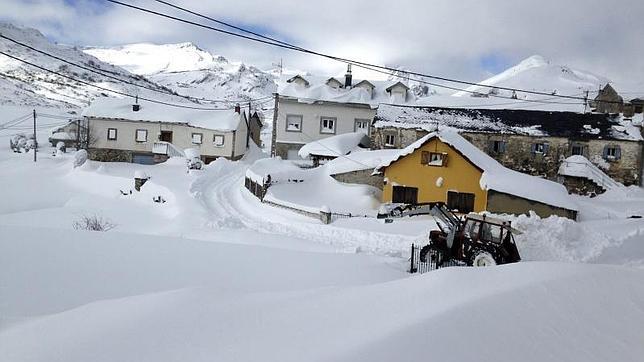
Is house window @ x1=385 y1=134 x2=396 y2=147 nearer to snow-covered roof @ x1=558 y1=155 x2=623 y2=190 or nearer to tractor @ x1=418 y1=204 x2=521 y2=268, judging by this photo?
snow-covered roof @ x1=558 y1=155 x2=623 y2=190

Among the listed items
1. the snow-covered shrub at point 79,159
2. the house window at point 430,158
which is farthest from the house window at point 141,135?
the house window at point 430,158

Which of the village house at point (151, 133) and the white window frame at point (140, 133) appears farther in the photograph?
the white window frame at point (140, 133)

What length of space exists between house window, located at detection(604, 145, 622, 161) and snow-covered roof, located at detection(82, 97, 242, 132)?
1293 inches

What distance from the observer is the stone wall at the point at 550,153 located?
31375 mm

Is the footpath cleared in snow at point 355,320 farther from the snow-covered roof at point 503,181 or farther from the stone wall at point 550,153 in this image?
the stone wall at point 550,153

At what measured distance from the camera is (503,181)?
2269 cm

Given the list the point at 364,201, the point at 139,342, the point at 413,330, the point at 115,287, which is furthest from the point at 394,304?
the point at 364,201

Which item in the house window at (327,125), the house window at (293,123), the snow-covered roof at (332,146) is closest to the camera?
the snow-covered roof at (332,146)

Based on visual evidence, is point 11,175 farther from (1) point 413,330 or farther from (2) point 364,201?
(1) point 413,330

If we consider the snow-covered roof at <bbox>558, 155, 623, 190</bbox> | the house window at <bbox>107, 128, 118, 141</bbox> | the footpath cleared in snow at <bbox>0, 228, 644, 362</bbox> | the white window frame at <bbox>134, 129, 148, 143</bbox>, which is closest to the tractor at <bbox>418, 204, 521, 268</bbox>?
the footpath cleared in snow at <bbox>0, 228, 644, 362</bbox>

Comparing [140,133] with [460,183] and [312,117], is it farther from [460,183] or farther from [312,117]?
[460,183]

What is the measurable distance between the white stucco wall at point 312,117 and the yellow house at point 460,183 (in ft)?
54.4

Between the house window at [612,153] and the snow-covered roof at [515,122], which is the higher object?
the snow-covered roof at [515,122]

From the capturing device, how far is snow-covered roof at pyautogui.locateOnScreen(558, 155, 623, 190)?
99.2 ft
